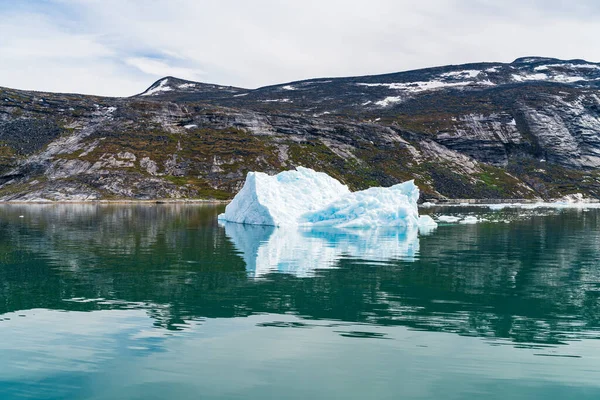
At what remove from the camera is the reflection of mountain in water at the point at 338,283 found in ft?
71.4

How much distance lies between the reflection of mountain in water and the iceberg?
19.0m

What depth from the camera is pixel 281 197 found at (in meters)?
75.4

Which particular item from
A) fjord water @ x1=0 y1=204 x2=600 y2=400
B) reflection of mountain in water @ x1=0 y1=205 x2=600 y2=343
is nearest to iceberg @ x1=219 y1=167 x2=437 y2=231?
reflection of mountain in water @ x1=0 y1=205 x2=600 y2=343

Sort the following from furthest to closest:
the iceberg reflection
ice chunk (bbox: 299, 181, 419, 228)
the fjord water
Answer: ice chunk (bbox: 299, 181, 419, 228), the iceberg reflection, the fjord water

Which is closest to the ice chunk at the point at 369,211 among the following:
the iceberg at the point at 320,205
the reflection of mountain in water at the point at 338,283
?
the iceberg at the point at 320,205

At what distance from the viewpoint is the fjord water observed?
1449cm

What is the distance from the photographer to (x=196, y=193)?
159 meters

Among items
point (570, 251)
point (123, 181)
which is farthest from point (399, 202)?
point (123, 181)

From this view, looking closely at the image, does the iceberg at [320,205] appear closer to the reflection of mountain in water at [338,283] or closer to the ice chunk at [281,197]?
the ice chunk at [281,197]

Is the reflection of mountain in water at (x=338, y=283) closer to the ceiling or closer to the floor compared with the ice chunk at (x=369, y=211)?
closer to the floor

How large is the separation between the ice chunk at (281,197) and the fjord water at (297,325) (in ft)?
102

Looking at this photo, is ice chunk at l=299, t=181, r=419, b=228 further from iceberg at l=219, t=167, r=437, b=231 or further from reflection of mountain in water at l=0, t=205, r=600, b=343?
reflection of mountain in water at l=0, t=205, r=600, b=343

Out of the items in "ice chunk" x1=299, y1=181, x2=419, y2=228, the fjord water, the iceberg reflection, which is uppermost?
"ice chunk" x1=299, y1=181, x2=419, y2=228

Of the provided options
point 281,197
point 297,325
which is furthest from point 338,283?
point 281,197
